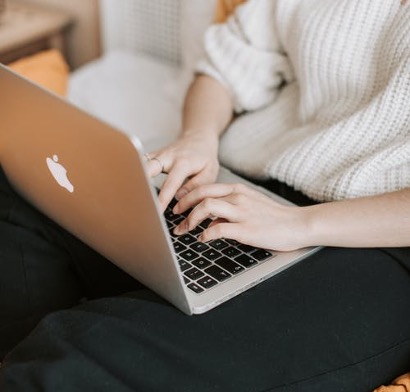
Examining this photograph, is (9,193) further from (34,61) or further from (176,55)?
(176,55)

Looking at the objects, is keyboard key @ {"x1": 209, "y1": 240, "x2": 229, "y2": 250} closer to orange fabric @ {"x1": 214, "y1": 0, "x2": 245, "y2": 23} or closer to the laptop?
the laptop

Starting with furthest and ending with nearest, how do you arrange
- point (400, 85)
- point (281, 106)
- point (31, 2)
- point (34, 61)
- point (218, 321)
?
point (31, 2) → point (34, 61) → point (281, 106) → point (400, 85) → point (218, 321)

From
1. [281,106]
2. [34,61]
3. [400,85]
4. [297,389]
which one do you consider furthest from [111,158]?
[34,61]

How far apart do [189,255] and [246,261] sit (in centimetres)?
7

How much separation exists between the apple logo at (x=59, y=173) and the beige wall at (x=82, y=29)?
1.14m

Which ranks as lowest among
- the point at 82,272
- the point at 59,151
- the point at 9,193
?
the point at 82,272

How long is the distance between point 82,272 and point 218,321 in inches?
11.9

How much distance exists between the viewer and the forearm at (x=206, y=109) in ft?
3.59

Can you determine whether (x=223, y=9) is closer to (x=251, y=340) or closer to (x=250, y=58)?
(x=250, y=58)

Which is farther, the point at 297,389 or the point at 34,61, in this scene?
the point at 34,61

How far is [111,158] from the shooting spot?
0.64m

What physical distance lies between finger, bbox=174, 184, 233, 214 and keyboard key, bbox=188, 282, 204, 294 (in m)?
0.13

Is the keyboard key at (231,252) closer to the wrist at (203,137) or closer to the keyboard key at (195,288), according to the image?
the keyboard key at (195,288)

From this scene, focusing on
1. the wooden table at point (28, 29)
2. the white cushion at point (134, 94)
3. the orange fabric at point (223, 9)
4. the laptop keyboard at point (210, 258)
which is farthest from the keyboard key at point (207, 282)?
the wooden table at point (28, 29)
